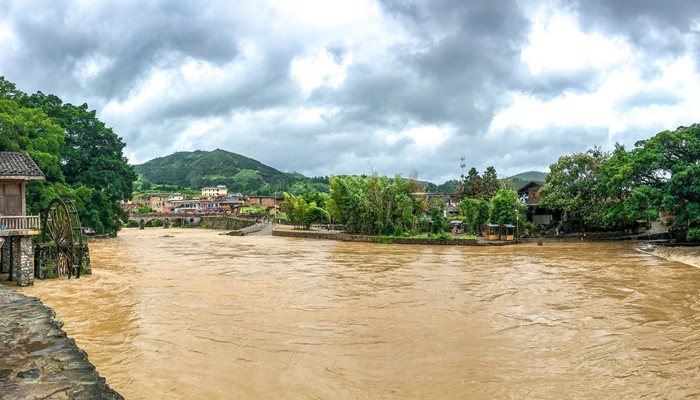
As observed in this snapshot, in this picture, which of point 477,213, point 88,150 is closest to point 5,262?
point 88,150

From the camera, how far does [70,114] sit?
132 feet

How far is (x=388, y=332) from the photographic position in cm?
1129

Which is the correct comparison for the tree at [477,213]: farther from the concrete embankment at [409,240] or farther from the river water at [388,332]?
the river water at [388,332]

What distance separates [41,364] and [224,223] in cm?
7056

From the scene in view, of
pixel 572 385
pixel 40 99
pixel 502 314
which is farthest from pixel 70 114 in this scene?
pixel 572 385

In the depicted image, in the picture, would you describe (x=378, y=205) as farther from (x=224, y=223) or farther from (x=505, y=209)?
(x=224, y=223)

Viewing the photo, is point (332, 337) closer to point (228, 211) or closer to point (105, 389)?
point (105, 389)

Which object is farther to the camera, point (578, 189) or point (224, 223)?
point (224, 223)

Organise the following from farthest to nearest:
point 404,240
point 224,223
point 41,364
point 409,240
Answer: point 224,223
point 404,240
point 409,240
point 41,364

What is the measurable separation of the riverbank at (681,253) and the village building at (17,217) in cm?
3143

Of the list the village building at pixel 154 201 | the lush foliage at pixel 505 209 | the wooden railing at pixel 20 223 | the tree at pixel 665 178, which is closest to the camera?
the wooden railing at pixel 20 223

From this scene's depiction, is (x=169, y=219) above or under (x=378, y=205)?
under

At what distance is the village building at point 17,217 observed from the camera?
17047 millimetres

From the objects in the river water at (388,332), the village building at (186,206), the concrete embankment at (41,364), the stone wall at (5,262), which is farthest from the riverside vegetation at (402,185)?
the village building at (186,206)
